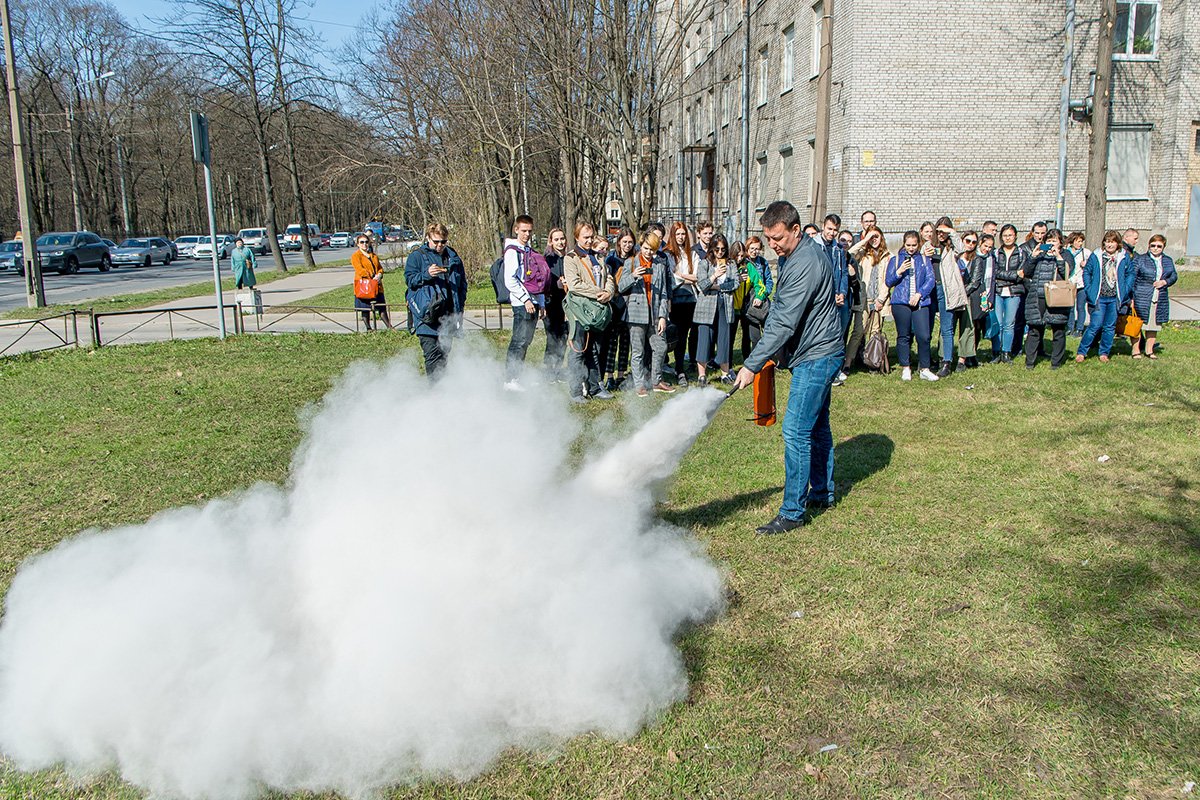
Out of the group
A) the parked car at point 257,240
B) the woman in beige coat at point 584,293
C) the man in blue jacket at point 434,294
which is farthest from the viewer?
the parked car at point 257,240

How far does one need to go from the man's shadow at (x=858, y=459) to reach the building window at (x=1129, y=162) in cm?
2190

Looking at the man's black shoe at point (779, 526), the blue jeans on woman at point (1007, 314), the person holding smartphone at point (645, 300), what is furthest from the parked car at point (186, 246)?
the man's black shoe at point (779, 526)

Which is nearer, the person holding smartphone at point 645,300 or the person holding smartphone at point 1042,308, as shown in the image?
the person holding smartphone at point 645,300

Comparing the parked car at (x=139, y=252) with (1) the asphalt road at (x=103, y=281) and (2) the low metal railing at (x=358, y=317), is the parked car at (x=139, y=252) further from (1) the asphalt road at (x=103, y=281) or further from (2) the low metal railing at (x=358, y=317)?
(2) the low metal railing at (x=358, y=317)

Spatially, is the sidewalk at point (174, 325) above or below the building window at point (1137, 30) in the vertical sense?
below

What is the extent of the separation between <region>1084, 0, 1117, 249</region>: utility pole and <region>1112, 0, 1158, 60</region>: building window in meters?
5.30

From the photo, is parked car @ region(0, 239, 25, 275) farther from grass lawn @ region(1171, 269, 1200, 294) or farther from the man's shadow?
grass lawn @ region(1171, 269, 1200, 294)

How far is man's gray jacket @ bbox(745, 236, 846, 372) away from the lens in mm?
5355

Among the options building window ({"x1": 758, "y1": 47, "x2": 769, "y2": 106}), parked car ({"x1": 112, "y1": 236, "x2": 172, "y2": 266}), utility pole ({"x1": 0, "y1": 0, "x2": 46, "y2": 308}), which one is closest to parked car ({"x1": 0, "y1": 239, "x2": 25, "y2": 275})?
parked car ({"x1": 112, "y1": 236, "x2": 172, "y2": 266})

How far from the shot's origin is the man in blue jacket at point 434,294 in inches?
341

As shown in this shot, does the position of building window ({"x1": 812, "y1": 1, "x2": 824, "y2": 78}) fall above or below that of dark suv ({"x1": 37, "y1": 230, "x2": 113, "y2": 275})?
above

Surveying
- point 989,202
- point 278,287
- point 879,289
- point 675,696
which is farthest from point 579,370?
point 278,287

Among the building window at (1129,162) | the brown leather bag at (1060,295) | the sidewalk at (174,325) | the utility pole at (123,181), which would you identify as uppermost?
the utility pole at (123,181)

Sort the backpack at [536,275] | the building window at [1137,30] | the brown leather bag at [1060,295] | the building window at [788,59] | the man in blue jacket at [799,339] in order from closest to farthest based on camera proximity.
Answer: the man in blue jacket at [799,339] < the backpack at [536,275] < the brown leather bag at [1060,295] < the building window at [1137,30] < the building window at [788,59]
